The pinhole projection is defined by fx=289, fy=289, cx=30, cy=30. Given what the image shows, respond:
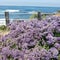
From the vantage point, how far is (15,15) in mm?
16531

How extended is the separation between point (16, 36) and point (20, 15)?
1127cm

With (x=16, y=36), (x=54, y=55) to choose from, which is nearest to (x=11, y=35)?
(x=16, y=36)

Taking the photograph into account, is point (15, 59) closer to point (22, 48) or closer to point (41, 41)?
point (22, 48)

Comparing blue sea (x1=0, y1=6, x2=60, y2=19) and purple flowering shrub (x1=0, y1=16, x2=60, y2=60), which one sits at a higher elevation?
purple flowering shrub (x1=0, y1=16, x2=60, y2=60)

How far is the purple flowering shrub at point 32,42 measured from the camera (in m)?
4.63

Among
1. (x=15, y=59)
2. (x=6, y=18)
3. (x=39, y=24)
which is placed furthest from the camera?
(x=6, y=18)

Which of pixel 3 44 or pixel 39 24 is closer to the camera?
pixel 3 44

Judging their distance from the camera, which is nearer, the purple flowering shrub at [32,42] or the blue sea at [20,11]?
the purple flowering shrub at [32,42]

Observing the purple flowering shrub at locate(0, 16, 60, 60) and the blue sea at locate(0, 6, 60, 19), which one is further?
the blue sea at locate(0, 6, 60, 19)

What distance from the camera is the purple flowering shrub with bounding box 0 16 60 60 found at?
463 cm

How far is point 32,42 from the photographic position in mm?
4949

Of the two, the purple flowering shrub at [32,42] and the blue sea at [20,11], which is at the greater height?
the purple flowering shrub at [32,42]

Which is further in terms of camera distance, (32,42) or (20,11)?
(20,11)

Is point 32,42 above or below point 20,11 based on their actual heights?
above
